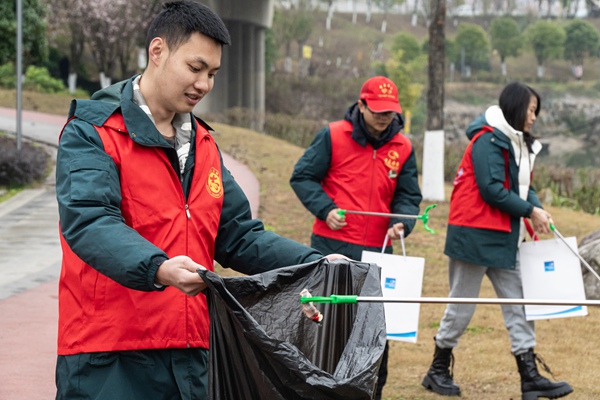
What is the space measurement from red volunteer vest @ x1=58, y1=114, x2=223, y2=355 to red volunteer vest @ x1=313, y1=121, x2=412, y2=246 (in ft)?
8.16

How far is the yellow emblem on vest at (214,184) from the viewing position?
2963 millimetres

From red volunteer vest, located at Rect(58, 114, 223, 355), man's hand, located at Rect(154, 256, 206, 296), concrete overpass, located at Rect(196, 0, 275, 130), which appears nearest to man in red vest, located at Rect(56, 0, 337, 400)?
red volunteer vest, located at Rect(58, 114, 223, 355)

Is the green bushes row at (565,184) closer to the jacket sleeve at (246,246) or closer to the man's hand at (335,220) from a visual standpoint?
the man's hand at (335,220)

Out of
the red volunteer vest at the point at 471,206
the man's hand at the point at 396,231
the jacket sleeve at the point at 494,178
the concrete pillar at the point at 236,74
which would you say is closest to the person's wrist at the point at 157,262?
the man's hand at the point at 396,231

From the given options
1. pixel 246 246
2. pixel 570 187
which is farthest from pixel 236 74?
pixel 246 246

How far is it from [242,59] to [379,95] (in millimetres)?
36941

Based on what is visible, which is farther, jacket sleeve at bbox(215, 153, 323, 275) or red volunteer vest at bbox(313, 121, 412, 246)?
red volunteer vest at bbox(313, 121, 412, 246)

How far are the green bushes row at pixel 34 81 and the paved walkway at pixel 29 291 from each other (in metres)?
23.6

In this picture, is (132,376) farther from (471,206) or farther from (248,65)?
(248,65)

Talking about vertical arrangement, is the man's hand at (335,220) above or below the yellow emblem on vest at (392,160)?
below

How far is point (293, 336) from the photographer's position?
3020mm

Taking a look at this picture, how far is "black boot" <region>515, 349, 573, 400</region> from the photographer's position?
555 cm

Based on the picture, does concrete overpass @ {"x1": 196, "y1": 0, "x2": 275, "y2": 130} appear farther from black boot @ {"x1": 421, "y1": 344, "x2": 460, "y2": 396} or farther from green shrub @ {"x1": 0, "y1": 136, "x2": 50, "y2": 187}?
black boot @ {"x1": 421, "y1": 344, "x2": 460, "y2": 396}

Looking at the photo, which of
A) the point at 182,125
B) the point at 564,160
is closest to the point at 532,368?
the point at 182,125
